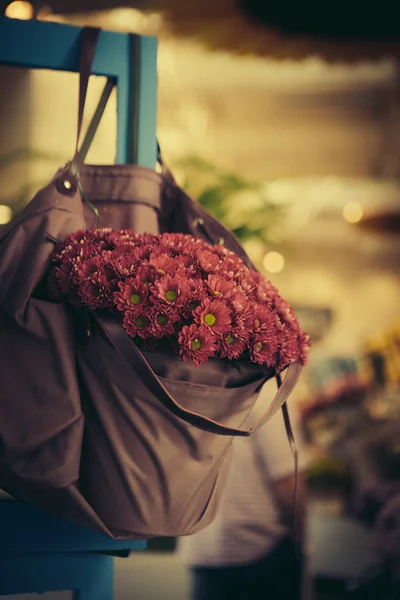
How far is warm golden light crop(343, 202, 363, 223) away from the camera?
5.07 metres

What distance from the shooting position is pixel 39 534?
102 cm

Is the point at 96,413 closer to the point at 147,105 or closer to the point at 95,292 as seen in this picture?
the point at 95,292

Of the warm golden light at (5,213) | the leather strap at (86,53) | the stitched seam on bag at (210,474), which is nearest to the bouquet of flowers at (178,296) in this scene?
the stitched seam on bag at (210,474)

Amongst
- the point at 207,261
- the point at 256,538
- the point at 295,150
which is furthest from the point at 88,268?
the point at 295,150

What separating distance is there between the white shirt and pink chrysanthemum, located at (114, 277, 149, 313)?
92 cm

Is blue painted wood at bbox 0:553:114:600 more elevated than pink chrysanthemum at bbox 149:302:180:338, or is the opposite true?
pink chrysanthemum at bbox 149:302:180:338

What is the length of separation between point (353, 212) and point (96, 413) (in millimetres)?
4630

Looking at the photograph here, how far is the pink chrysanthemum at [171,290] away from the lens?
2.57ft

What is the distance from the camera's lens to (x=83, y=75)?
1.05m

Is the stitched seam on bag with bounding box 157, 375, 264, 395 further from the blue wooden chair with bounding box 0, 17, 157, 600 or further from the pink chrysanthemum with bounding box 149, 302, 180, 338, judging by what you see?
the blue wooden chair with bounding box 0, 17, 157, 600

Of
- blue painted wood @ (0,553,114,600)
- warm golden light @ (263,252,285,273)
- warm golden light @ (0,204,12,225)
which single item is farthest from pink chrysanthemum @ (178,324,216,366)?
warm golden light @ (263,252,285,273)

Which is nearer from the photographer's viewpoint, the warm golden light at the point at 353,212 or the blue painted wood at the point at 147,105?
the blue painted wood at the point at 147,105

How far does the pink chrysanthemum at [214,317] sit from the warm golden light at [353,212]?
175 inches

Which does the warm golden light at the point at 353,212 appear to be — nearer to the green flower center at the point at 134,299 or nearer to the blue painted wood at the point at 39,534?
the blue painted wood at the point at 39,534
